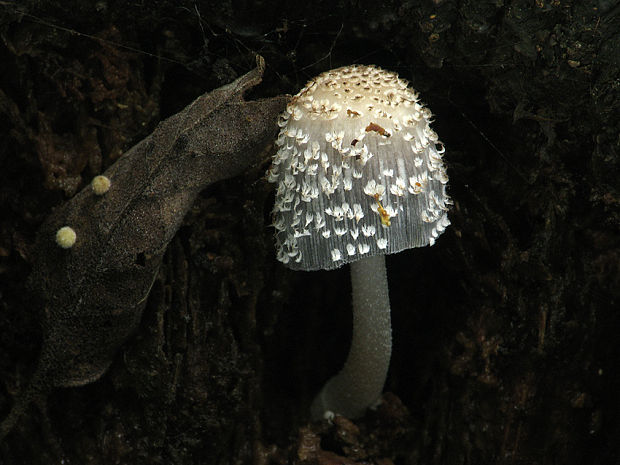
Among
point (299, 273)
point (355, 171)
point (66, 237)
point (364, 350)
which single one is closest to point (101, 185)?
point (66, 237)

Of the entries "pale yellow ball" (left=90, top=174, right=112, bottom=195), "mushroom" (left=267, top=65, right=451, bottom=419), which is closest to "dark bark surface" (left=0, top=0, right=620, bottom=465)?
"pale yellow ball" (left=90, top=174, right=112, bottom=195)

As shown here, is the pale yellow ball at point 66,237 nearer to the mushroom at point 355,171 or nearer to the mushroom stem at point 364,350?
the mushroom at point 355,171

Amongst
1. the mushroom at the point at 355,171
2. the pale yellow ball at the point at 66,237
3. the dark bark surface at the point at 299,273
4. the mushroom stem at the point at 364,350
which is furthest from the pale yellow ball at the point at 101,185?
the mushroom stem at the point at 364,350

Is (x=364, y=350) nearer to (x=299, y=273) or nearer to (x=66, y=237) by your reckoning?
(x=299, y=273)

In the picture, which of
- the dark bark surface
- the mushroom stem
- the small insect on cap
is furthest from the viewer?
the mushroom stem

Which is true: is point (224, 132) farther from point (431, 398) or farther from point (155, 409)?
point (431, 398)

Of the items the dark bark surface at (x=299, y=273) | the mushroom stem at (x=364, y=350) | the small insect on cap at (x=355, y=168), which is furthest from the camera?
the mushroom stem at (x=364, y=350)

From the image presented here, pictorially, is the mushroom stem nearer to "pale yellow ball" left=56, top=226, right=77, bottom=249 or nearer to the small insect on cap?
the small insect on cap
